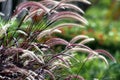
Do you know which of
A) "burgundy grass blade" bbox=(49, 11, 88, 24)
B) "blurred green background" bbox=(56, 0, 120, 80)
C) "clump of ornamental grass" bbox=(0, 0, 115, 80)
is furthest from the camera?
"blurred green background" bbox=(56, 0, 120, 80)

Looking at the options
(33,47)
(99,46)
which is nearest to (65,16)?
(33,47)

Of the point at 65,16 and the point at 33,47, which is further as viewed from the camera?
the point at 33,47

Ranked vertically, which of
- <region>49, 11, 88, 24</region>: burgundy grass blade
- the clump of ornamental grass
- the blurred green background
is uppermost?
the blurred green background

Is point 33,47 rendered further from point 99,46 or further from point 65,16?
point 99,46

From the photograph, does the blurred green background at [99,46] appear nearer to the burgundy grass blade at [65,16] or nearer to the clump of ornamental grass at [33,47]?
the clump of ornamental grass at [33,47]

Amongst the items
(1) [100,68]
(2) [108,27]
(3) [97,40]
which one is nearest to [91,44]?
(3) [97,40]

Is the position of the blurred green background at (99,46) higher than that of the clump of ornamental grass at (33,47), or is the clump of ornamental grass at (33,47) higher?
the blurred green background at (99,46)

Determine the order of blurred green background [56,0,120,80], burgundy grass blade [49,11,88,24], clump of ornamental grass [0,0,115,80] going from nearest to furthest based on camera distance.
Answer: clump of ornamental grass [0,0,115,80] < burgundy grass blade [49,11,88,24] < blurred green background [56,0,120,80]

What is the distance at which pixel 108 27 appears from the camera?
499 inches

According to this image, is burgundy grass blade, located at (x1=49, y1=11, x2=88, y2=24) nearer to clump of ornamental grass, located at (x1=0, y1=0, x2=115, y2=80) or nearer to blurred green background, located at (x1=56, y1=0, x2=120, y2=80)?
clump of ornamental grass, located at (x1=0, y1=0, x2=115, y2=80)

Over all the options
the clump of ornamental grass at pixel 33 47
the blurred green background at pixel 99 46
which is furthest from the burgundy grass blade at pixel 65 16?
the blurred green background at pixel 99 46

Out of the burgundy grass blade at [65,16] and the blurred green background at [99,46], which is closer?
the burgundy grass blade at [65,16]

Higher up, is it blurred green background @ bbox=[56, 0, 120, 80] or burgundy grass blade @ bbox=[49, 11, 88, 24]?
blurred green background @ bbox=[56, 0, 120, 80]

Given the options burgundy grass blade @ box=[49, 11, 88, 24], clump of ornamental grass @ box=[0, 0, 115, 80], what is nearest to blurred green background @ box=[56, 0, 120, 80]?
clump of ornamental grass @ box=[0, 0, 115, 80]
